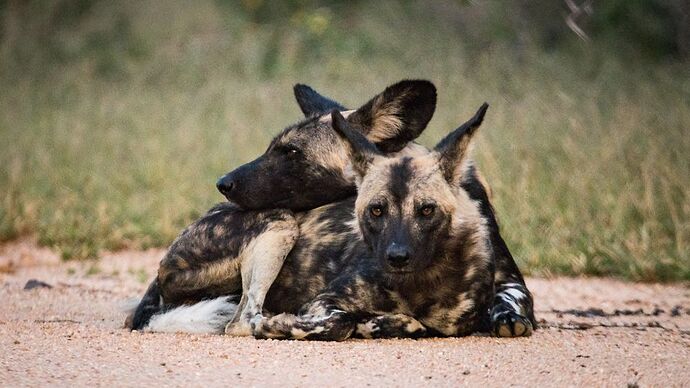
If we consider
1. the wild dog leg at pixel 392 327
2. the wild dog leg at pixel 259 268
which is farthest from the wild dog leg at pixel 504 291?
the wild dog leg at pixel 259 268

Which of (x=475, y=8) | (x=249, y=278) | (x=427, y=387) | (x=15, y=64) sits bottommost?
(x=427, y=387)

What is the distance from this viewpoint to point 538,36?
9.80m

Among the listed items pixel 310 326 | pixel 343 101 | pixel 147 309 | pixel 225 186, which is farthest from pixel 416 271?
pixel 343 101

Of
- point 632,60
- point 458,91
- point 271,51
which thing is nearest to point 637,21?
point 632,60

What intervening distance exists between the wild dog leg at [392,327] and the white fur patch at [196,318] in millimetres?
534

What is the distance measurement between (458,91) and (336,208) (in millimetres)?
5027

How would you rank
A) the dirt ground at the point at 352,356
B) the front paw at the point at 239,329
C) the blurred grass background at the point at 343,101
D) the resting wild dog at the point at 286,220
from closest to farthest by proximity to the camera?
the dirt ground at the point at 352,356
the front paw at the point at 239,329
the resting wild dog at the point at 286,220
the blurred grass background at the point at 343,101

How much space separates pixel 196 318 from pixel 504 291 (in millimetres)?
1073

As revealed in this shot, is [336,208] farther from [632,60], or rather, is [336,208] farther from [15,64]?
[15,64]

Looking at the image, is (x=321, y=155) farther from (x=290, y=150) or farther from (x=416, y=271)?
(x=416, y=271)

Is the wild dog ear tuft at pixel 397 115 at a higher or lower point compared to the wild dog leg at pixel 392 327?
higher

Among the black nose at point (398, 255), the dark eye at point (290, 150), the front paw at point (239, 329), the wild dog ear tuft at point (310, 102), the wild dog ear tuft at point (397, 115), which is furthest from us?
the wild dog ear tuft at point (310, 102)

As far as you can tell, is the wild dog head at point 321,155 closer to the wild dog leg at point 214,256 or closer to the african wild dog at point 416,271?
the wild dog leg at point 214,256

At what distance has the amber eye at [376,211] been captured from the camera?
353cm
